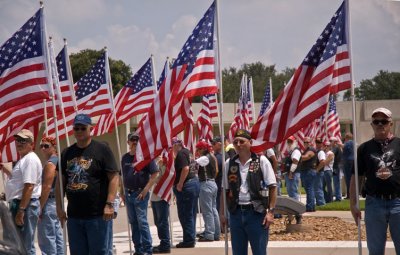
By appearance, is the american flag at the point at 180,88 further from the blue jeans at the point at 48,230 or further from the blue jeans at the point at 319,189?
the blue jeans at the point at 319,189

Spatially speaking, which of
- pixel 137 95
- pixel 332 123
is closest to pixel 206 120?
pixel 137 95

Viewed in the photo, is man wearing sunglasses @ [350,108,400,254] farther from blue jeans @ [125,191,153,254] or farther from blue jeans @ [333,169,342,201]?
blue jeans @ [333,169,342,201]

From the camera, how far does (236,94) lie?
91.9 m

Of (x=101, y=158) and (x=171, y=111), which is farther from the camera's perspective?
(x=171, y=111)

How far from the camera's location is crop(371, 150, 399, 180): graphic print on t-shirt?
8.52 metres

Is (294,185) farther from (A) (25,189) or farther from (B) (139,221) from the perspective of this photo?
(A) (25,189)

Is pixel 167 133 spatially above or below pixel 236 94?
below

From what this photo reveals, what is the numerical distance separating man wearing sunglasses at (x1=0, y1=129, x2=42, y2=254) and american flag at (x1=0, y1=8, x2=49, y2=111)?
0.86 metres

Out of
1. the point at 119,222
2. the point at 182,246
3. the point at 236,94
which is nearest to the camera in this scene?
the point at 182,246

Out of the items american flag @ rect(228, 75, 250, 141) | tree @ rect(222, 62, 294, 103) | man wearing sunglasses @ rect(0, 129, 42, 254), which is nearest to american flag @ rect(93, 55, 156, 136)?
man wearing sunglasses @ rect(0, 129, 42, 254)

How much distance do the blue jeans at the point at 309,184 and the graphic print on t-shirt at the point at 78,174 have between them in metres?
13.0

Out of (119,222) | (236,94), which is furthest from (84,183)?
(236,94)

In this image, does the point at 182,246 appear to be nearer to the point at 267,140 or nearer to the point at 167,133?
the point at 167,133

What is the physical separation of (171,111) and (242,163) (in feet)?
8.39
